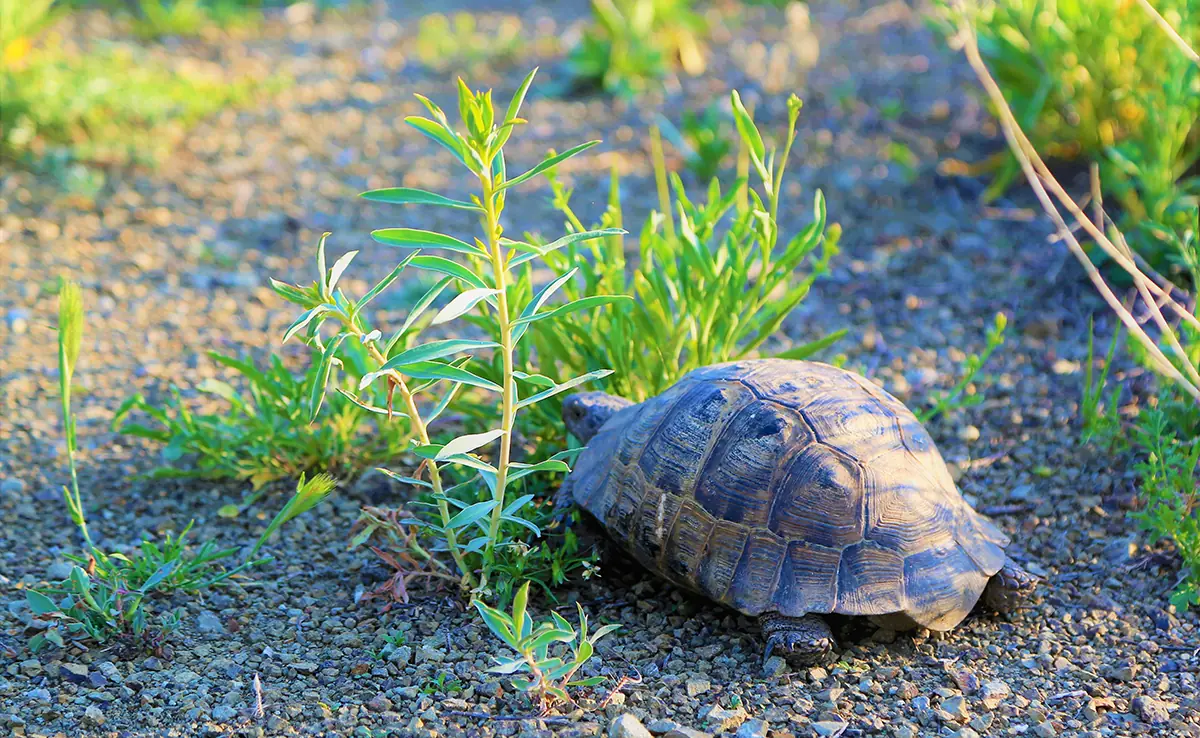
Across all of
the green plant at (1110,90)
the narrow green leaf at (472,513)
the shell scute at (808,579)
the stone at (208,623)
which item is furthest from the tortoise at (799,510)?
the green plant at (1110,90)

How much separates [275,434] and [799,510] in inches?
58.3

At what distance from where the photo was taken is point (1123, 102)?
4.33 metres

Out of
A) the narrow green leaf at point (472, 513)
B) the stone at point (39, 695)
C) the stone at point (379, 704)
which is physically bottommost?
the stone at point (39, 695)

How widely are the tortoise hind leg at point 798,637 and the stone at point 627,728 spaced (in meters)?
0.37

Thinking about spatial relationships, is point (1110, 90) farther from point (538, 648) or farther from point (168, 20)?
point (168, 20)

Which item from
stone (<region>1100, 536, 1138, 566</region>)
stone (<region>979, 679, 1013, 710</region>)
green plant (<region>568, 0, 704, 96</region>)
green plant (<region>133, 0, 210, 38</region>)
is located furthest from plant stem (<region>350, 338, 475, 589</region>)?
green plant (<region>133, 0, 210, 38</region>)

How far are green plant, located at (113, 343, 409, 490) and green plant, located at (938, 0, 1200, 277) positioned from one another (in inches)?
93.4

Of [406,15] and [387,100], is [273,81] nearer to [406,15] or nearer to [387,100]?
[387,100]

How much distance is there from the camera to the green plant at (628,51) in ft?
18.9

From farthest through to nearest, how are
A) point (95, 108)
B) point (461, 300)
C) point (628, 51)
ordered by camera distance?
1. point (628, 51)
2. point (95, 108)
3. point (461, 300)

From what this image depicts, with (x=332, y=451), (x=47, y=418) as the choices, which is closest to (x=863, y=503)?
(x=332, y=451)

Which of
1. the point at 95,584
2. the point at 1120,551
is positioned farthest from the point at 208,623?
the point at 1120,551

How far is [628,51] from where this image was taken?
5848 millimetres

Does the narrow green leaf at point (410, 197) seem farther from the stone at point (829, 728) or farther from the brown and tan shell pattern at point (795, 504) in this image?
the stone at point (829, 728)
